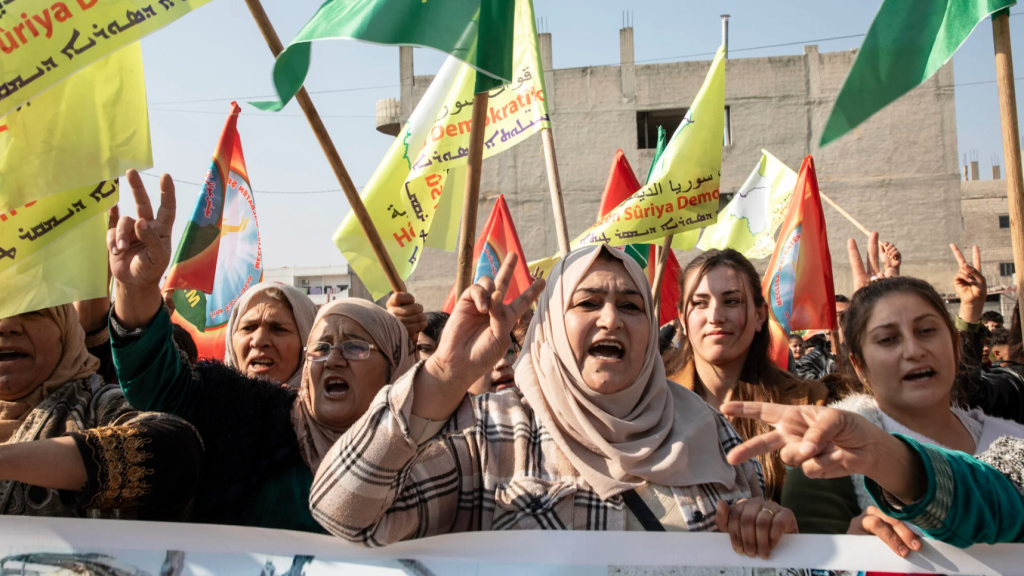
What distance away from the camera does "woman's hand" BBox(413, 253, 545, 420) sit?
5.98 ft

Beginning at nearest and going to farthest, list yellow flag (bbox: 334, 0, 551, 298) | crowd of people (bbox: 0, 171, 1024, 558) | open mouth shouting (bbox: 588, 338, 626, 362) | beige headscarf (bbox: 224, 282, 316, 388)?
1. crowd of people (bbox: 0, 171, 1024, 558)
2. open mouth shouting (bbox: 588, 338, 626, 362)
3. beige headscarf (bbox: 224, 282, 316, 388)
4. yellow flag (bbox: 334, 0, 551, 298)

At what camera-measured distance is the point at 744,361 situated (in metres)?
3.40

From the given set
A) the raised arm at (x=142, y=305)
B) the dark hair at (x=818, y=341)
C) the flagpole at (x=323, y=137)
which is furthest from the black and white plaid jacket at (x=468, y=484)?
the dark hair at (x=818, y=341)

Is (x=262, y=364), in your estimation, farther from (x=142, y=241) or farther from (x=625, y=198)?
(x=625, y=198)

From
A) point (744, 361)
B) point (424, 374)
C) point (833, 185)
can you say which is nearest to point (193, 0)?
point (424, 374)

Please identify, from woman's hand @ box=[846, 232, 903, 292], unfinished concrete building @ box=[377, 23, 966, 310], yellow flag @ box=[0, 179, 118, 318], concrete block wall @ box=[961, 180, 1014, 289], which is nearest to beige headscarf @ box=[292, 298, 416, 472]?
yellow flag @ box=[0, 179, 118, 318]

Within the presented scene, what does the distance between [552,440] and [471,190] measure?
0.99 m

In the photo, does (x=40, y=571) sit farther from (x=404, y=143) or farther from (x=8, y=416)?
(x=404, y=143)

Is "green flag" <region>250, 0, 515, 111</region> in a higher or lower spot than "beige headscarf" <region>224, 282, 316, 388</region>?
higher

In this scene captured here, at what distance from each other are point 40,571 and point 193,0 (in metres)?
1.71

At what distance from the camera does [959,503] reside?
1636 millimetres

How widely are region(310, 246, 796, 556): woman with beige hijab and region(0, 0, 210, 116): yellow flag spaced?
1.44 metres

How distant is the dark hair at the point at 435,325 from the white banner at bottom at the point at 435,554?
190 centimetres

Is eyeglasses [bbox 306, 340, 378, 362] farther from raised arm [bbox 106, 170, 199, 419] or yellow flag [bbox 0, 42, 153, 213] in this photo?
yellow flag [bbox 0, 42, 153, 213]
